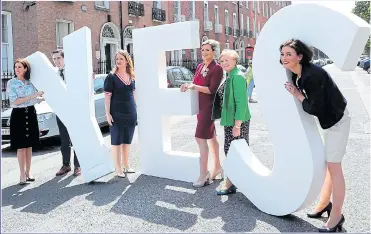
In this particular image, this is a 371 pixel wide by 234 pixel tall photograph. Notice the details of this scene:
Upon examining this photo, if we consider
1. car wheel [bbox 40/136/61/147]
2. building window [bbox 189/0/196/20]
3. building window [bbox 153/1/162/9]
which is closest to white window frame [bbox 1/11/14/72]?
car wheel [bbox 40/136/61/147]

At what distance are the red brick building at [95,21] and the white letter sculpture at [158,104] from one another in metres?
3.35

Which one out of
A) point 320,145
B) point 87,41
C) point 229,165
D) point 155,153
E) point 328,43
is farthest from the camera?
point 155,153

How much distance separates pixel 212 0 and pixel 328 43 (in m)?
27.6

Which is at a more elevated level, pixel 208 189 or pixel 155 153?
pixel 155 153

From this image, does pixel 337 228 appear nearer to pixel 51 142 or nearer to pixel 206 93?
pixel 206 93

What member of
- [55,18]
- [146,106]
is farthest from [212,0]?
[146,106]

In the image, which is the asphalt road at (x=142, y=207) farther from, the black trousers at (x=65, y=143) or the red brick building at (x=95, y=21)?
the red brick building at (x=95, y=21)

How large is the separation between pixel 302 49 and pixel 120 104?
102 inches

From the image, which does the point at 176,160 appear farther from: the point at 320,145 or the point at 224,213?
the point at 320,145

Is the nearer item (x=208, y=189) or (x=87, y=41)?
(x=208, y=189)

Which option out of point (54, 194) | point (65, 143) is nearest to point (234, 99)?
point (54, 194)

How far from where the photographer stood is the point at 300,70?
Result: 133 inches

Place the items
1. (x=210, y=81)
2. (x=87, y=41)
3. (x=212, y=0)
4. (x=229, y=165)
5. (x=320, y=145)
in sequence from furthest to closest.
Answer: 1. (x=212, y=0)
2. (x=87, y=41)
3. (x=210, y=81)
4. (x=229, y=165)
5. (x=320, y=145)

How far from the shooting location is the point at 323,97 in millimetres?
3146
